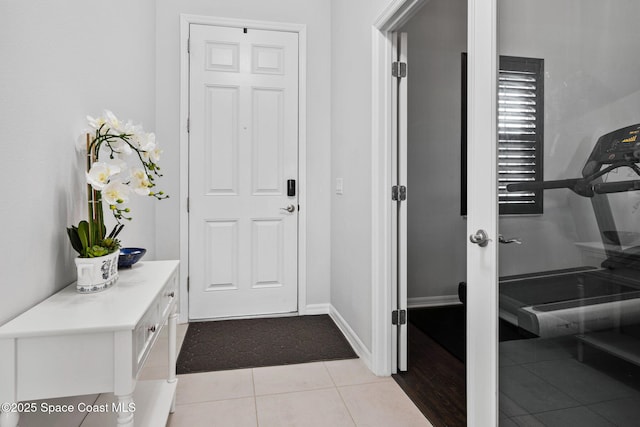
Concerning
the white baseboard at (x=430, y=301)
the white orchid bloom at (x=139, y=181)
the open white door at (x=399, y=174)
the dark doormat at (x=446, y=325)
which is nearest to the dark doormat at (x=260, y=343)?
the open white door at (x=399, y=174)

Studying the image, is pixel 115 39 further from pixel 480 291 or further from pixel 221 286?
pixel 480 291

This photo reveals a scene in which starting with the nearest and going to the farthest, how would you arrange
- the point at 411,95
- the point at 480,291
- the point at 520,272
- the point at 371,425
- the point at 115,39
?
the point at 520,272
the point at 480,291
the point at 371,425
the point at 115,39
the point at 411,95

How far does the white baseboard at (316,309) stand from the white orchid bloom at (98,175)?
2295 mm

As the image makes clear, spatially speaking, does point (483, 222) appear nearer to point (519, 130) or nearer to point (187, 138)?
point (519, 130)

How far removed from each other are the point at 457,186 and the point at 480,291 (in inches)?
87.4

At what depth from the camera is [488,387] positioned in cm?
137

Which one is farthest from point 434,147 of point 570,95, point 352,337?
point 570,95

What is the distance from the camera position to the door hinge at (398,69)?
2215 mm

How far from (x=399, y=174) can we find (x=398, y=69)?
0.61m

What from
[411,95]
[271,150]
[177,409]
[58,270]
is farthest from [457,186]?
[58,270]

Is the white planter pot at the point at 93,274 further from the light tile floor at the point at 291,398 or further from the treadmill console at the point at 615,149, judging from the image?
the treadmill console at the point at 615,149

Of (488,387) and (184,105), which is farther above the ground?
(184,105)

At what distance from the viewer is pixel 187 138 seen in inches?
122

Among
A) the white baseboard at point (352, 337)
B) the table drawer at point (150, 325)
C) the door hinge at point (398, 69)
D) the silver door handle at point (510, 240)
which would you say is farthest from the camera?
the white baseboard at point (352, 337)
